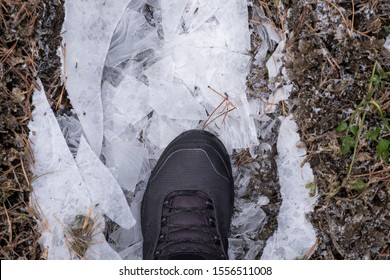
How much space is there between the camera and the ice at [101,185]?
211 centimetres

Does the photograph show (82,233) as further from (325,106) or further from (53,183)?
(325,106)

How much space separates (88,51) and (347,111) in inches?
48.0

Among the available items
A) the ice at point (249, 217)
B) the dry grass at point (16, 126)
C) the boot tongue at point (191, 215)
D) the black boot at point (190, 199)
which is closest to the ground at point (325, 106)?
the dry grass at point (16, 126)

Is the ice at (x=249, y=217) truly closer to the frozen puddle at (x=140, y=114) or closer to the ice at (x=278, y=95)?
the frozen puddle at (x=140, y=114)

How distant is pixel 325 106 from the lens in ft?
6.64

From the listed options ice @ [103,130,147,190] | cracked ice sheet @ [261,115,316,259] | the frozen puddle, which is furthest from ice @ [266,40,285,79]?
ice @ [103,130,147,190]

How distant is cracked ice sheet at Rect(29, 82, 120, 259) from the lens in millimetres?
2053

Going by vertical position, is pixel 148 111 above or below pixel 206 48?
below

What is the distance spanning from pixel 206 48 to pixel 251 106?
13.7 inches

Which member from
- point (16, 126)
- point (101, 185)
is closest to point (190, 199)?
point (101, 185)

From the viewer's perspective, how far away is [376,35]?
6.58 ft

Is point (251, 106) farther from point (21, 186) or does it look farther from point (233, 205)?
point (21, 186)

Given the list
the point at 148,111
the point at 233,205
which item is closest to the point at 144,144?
the point at 148,111

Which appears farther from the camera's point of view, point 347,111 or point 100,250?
point 100,250
